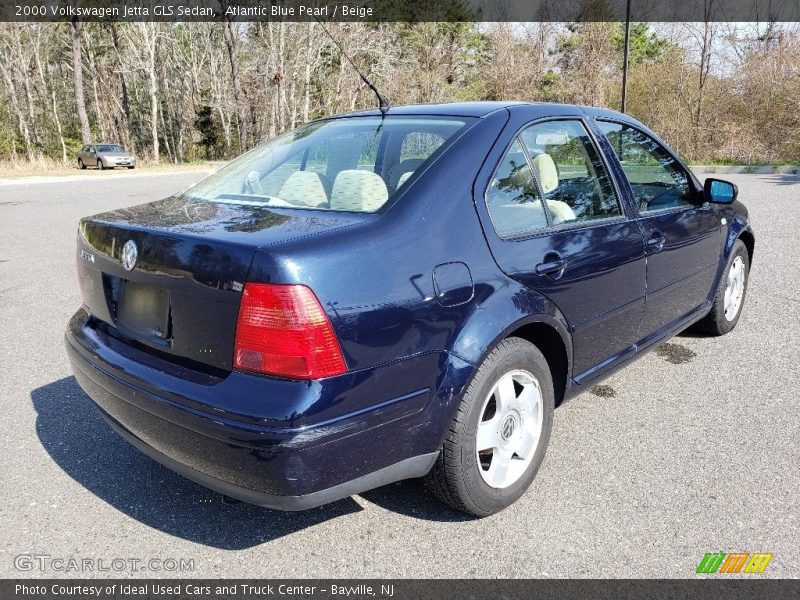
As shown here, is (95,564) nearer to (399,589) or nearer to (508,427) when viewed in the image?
(399,589)

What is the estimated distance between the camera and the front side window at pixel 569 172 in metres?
2.92

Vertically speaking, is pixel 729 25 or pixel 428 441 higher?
pixel 729 25

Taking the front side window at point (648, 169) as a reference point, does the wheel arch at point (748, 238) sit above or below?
below

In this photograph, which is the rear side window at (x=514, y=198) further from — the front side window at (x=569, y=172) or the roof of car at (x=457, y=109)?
the roof of car at (x=457, y=109)

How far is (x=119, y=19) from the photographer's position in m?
42.8

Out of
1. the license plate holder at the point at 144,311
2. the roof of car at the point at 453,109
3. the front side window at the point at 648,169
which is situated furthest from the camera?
the front side window at the point at 648,169

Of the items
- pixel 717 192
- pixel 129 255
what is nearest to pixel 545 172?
pixel 717 192

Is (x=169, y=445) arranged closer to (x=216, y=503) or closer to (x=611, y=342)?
(x=216, y=503)

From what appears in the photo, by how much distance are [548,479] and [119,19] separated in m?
48.4

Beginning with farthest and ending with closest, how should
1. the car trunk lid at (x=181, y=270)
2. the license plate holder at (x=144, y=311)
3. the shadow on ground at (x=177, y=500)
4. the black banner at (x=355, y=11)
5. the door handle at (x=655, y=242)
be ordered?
the black banner at (x=355, y=11), the door handle at (x=655, y=242), the shadow on ground at (x=177, y=500), the license plate holder at (x=144, y=311), the car trunk lid at (x=181, y=270)

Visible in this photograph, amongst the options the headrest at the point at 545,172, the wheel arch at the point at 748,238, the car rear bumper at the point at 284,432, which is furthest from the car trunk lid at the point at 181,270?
the wheel arch at the point at 748,238

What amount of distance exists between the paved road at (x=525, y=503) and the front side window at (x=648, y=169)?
112cm

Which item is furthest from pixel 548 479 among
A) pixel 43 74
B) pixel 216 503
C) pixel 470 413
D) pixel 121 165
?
pixel 43 74

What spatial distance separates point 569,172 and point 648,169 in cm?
99
